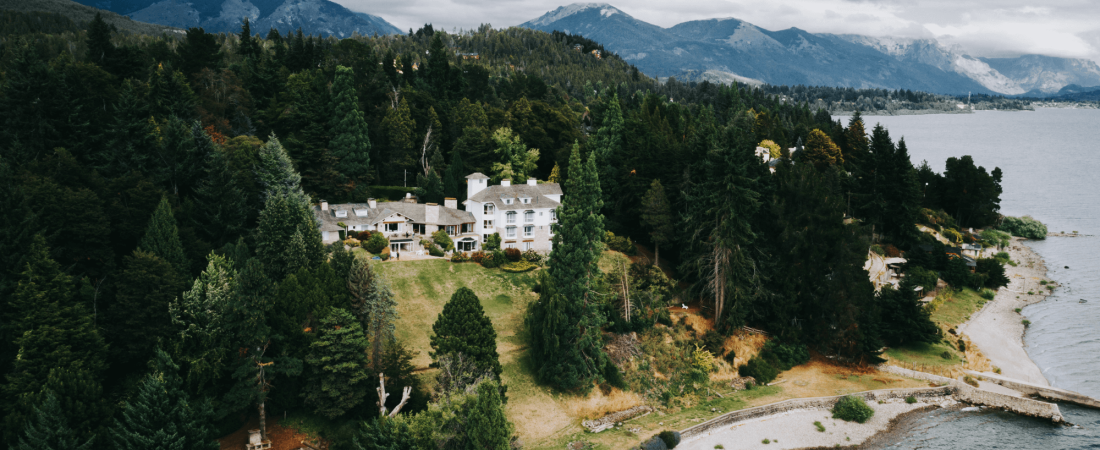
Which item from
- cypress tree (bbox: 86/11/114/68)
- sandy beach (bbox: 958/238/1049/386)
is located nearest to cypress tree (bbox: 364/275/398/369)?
cypress tree (bbox: 86/11/114/68)

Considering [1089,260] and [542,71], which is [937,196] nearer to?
[1089,260]

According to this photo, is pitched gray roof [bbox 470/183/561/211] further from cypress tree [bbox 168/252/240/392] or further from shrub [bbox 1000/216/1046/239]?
shrub [bbox 1000/216/1046/239]

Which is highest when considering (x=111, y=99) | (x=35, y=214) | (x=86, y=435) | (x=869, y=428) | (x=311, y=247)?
(x=111, y=99)

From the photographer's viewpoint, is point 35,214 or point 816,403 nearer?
point 35,214

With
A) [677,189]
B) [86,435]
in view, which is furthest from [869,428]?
[86,435]

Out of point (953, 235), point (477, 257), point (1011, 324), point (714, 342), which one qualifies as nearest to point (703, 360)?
point (714, 342)

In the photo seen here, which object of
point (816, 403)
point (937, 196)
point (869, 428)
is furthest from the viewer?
point (937, 196)

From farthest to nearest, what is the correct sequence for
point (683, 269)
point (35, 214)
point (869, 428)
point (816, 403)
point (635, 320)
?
point (683, 269)
point (635, 320)
point (816, 403)
point (869, 428)
point (35, 214)
